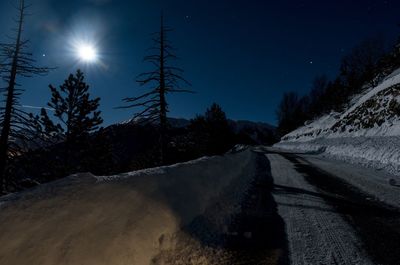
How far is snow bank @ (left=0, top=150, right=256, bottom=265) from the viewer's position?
9.26ft

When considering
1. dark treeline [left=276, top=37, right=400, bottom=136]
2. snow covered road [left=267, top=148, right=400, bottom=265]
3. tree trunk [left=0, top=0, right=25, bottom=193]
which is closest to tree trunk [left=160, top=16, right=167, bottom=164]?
tree trunk [left=0, top=0, right=25, bottom=193]

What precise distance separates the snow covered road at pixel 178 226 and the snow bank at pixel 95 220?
0.01m

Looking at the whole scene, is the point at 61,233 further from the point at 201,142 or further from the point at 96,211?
the point at 201,142

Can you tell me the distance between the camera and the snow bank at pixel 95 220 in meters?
2.82

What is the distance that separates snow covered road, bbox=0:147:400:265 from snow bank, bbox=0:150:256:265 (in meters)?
0.01

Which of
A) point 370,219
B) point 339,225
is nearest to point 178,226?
point 339,225

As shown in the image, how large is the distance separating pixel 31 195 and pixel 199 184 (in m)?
3.42

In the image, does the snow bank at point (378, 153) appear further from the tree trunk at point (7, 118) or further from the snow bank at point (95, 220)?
the tree trunk at point (7, 118)

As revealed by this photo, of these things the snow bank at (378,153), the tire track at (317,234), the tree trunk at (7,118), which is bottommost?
the tire track at (317,234)

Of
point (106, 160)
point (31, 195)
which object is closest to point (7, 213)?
point (31, 195)

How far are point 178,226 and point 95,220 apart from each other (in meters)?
1.50

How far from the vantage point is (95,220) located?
337 cm

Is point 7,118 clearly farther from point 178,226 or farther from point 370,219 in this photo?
point 370,219

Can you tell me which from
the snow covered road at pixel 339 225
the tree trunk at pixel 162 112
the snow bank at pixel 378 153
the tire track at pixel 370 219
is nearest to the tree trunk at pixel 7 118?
the tree trunk at pixel 162 112
